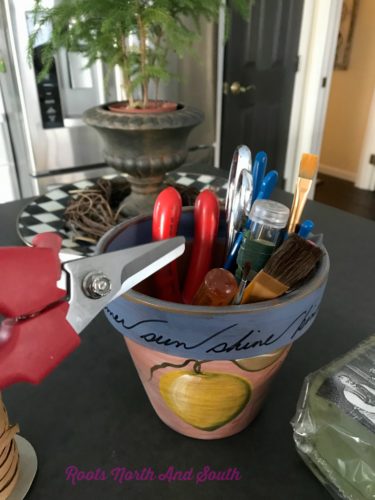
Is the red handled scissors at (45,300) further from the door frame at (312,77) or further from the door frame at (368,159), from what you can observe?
the door frame at (368,159)

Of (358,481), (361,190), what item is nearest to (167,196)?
(358,481)

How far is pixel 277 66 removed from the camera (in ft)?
6.52

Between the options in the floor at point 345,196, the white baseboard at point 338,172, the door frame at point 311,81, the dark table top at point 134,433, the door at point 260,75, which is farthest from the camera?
the white baseboard at point 338,172

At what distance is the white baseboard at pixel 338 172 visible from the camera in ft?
10.0

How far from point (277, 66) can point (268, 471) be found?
2.05 m

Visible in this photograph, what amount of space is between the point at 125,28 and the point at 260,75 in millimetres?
1490

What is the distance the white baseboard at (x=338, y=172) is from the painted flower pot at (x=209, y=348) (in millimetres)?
3061

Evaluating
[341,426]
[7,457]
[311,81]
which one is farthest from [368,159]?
[7,457]

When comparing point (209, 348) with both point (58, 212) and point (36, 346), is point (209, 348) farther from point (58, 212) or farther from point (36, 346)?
point (58, 212)

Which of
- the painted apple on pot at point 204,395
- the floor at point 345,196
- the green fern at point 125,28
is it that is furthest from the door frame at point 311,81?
the painted apple on pot at point 204,395

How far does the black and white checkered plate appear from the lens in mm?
631

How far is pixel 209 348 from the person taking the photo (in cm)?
24

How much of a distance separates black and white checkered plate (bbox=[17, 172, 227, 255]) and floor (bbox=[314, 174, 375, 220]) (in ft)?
5.98

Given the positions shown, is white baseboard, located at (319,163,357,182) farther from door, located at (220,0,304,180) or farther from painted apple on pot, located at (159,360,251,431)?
painted apple on pot, located at (159,360,251,431)
